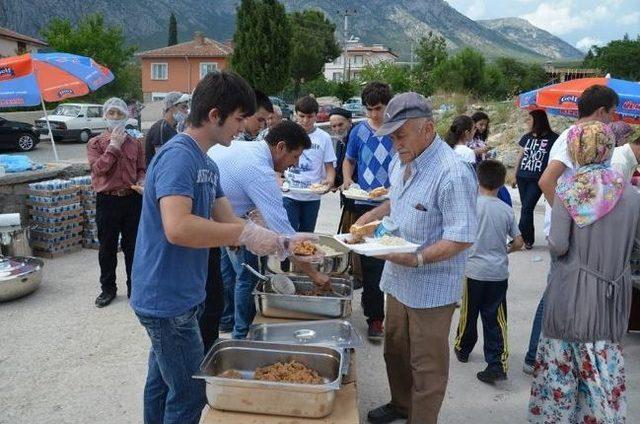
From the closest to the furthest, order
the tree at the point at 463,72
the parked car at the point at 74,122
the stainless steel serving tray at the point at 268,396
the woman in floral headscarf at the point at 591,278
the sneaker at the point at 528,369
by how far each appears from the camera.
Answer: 1. the stainless steel serving tray at the point at 268,396
2. the woman in floral headscarf at the point at 591,278
3. the sneaker at the point at 528,369
4. the parked car at the point at 74,122
5. the tree at the point at 463,72

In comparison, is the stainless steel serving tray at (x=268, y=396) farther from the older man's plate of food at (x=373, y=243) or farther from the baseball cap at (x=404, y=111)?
the baseball cap at (x=404, y=111)

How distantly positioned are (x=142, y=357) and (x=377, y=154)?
2452 mm

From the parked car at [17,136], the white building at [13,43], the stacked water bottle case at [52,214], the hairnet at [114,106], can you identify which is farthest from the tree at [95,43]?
the hairnet at [114,106]

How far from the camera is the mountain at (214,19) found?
4156 inches

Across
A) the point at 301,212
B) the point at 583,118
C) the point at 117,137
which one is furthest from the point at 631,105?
the point at 117,137

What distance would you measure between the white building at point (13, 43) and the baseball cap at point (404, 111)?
125ft

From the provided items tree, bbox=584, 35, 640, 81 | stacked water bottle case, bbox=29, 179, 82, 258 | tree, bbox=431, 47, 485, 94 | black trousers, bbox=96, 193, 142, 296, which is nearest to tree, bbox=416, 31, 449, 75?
tree, bbox=431, 47, 485, 94

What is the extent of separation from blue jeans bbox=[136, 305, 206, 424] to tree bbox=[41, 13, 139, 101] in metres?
32.3

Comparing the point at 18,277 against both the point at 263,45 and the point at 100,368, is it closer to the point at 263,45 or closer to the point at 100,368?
the point at 100,368

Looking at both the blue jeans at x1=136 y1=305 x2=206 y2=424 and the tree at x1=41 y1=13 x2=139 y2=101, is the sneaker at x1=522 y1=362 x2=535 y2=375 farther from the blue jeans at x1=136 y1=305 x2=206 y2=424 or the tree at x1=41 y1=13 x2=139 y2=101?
the tree at x1=41 y1=13 x2=139 y2=101

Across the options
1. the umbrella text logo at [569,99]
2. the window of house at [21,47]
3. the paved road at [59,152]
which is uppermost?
the window of house at [21,47]

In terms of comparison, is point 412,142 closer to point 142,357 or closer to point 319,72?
point 142,357

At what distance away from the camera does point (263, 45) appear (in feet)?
109

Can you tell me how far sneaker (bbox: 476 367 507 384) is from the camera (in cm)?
366
